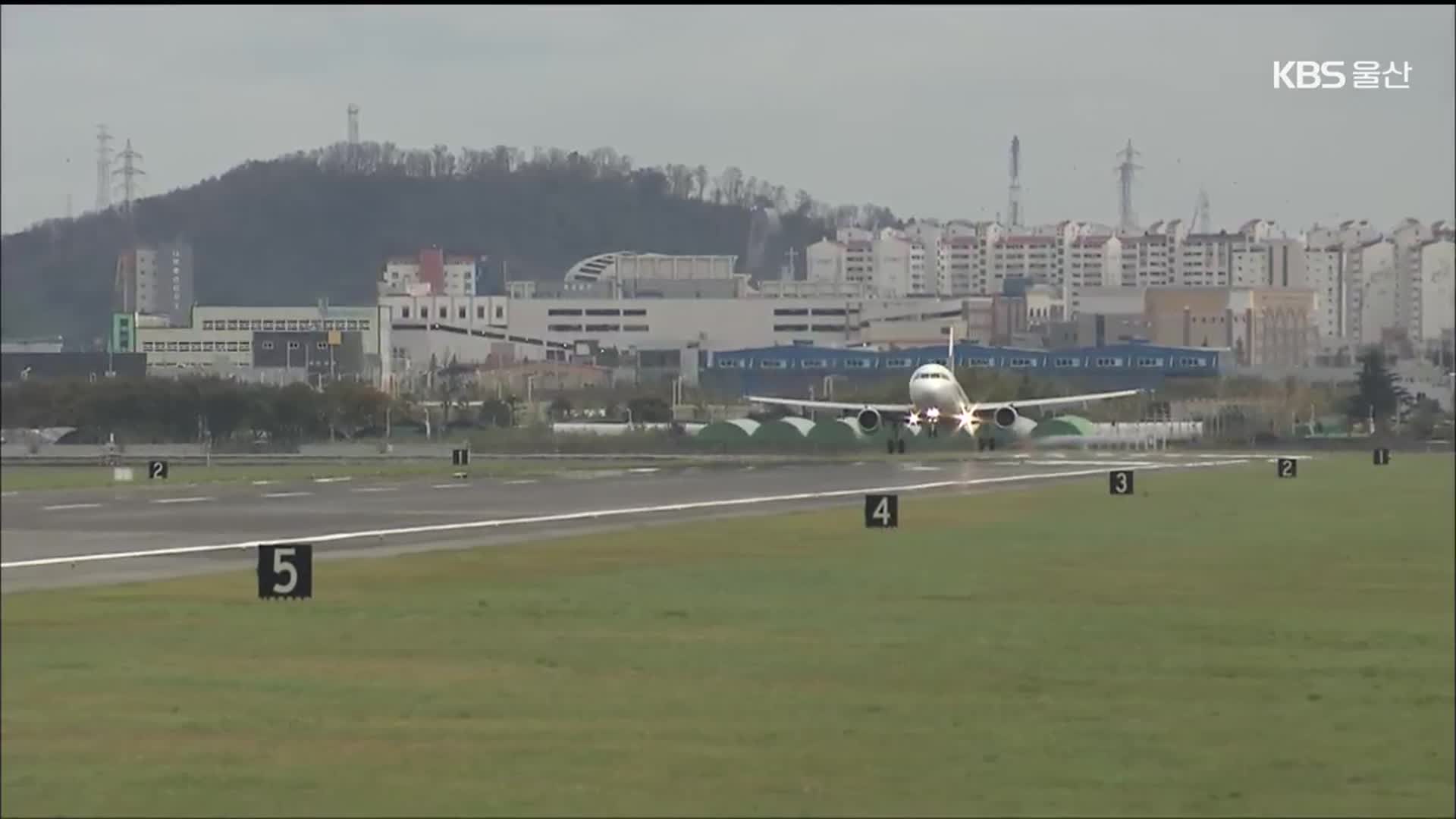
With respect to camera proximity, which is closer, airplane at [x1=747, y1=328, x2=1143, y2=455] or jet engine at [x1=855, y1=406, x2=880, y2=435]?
airplane at [x1=747, y1=328, x2=1143, y2=455]

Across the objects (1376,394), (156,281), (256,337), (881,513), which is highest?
(156,281)

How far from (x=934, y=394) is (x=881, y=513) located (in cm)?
4257

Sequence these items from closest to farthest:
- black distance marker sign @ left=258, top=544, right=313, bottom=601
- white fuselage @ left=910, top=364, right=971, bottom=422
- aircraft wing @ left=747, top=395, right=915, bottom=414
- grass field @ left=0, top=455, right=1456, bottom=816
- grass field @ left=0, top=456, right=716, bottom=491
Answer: grass field @ left=0, top=455, right=1456, bottom=816 < black distance marker sign @ left=258, top=544, right=313, bottom=601 < grass field @ left=0, top=456, right=716, bottom=491 < aircraft wing @ left=747, top=395, right=915, bottom=414 < white fuselage @ left=910, top=364, right=971, bottom=422

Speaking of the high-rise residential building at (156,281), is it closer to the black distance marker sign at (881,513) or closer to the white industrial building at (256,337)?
the white industrial building at (256,337)

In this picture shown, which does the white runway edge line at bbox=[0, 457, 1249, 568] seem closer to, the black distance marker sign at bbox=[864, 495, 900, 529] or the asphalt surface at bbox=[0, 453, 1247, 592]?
the asphalt surface at bbox=[0, 453, 1247, 592]

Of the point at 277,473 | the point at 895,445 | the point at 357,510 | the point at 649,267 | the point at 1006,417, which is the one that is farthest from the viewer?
the point at 1006,417

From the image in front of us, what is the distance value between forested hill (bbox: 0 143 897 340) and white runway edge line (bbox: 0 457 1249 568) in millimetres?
3422

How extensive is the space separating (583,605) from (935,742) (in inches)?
418

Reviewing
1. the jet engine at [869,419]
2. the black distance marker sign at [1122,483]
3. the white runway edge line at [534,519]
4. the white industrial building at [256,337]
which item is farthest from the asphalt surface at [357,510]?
the jet engine at [869,419]

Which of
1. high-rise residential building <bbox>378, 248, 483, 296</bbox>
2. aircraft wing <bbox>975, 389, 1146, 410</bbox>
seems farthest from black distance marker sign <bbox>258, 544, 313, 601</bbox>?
aircraft wing <bbox>975, 389, 1146, 410</bbox>

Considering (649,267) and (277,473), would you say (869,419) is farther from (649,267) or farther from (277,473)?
(649,267)

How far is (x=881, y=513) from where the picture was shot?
44.8m

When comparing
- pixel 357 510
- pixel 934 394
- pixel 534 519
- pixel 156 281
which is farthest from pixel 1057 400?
pixel 156 281

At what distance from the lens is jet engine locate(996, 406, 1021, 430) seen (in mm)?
90375
